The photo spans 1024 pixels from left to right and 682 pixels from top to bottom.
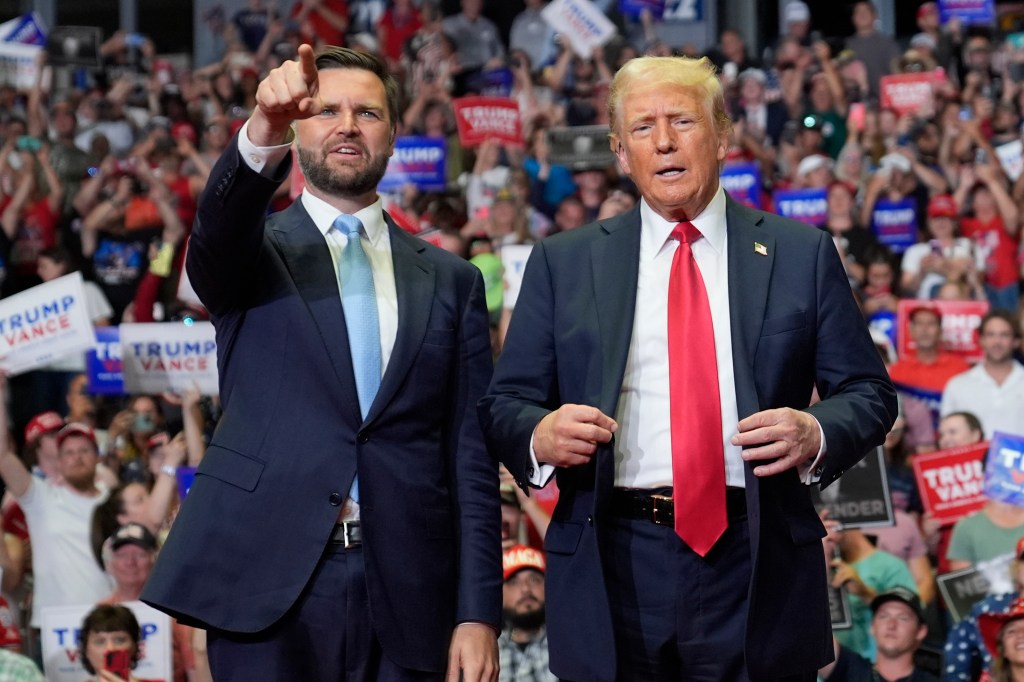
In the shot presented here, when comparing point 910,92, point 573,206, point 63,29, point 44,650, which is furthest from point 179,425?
point 910,92

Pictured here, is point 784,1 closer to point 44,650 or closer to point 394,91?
point 44,650

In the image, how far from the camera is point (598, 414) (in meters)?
2.46

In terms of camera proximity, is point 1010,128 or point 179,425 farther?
point 1010,128

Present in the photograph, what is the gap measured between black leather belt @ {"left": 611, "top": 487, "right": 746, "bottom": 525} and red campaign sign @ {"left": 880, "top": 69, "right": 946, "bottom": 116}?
345 inches

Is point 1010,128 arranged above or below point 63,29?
below

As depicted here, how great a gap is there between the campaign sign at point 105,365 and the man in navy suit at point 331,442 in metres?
A: 5.04

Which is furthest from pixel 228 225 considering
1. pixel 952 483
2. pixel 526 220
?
pixel 526 220

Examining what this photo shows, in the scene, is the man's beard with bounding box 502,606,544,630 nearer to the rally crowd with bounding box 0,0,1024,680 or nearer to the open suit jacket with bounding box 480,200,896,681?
the rally crowd with bounding box 0,0,1024,680

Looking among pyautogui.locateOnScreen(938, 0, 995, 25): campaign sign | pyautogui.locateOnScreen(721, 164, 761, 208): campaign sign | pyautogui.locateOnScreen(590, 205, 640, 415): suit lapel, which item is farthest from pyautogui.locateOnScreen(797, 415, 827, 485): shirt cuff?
pyautogui.locateOnScreen(938, 0, 995, 25): campaign sign

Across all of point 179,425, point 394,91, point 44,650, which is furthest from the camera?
point 179,425

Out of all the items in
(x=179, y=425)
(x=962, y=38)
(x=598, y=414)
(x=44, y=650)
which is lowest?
(x=44, y=650)

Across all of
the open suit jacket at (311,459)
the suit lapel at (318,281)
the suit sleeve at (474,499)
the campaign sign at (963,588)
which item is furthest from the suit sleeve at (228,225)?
the campaign sign at (963,588)

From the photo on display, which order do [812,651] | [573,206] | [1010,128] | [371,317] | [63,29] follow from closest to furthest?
[812,651] → [371,317] → [573,206] → [1010,128] → [63,29]

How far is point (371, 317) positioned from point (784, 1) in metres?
13.6
